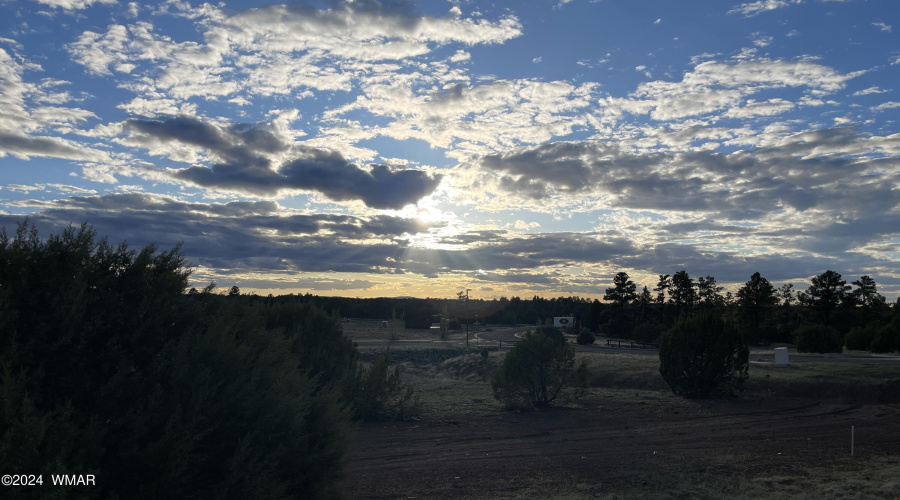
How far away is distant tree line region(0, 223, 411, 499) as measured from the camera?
186 inches

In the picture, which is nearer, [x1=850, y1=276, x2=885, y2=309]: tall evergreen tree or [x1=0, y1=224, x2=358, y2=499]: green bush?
[x1=0, y1=224, x2=358, y2=499]: green bush

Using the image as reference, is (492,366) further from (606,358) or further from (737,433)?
(737,433)

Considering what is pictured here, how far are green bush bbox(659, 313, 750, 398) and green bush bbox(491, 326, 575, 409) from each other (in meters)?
5.62

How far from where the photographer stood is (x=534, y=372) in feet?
69.9

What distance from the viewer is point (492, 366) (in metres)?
36.0

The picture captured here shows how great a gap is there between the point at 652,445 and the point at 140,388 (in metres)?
12.8

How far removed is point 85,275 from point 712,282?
73.5 meters

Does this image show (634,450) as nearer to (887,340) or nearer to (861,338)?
(887,340)

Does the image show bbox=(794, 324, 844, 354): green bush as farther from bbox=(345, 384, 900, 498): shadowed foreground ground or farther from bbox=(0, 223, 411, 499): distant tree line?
bbox=(0, 223, 411, 499): distant tree line

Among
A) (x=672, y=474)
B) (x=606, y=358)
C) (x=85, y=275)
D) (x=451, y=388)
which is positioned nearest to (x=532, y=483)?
(x=672, y=474)

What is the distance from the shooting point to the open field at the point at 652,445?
36.3 feet

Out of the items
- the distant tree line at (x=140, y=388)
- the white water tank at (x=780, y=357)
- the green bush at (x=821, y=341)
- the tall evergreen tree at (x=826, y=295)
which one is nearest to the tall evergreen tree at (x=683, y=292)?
the tall evergreen tree at (x=826, y=295)

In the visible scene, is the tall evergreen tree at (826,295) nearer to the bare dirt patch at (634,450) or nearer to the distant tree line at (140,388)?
the bare dirt patch at (634,450)

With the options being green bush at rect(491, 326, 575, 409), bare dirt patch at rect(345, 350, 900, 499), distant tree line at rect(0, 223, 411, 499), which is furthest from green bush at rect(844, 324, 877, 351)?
distant tree line at rect(0, 223, 411, 499)
